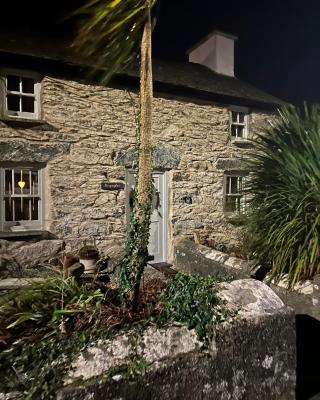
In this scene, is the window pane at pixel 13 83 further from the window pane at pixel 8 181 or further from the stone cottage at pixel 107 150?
the window pane at pixel 8 181

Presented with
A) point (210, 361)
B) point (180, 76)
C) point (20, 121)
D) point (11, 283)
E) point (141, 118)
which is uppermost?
point (180, 76)

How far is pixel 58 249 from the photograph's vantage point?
5.91 m

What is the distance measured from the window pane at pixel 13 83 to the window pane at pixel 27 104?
8.8 inches

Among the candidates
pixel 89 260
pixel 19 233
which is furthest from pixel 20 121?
pixel 89 260

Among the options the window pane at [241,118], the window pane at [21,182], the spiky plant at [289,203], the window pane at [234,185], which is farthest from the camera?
the window pane at [241,118]

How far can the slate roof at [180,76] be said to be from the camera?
19.5ft

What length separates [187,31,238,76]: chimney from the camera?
9094 millimetres

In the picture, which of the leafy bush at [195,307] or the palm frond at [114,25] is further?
the palm frond at [114,25]

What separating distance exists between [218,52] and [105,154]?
19.1 feet

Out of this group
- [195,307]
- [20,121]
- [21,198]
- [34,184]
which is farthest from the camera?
[34,184]

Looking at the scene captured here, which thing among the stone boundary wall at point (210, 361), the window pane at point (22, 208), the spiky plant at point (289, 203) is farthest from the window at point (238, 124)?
the stone boundary wall at point (210, 361)

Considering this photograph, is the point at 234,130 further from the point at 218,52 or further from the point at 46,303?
the point at 46,303

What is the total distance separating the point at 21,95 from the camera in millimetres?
5777

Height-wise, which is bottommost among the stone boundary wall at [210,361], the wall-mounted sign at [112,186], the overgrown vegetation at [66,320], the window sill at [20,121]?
the stone boundary wall at [210,361]
